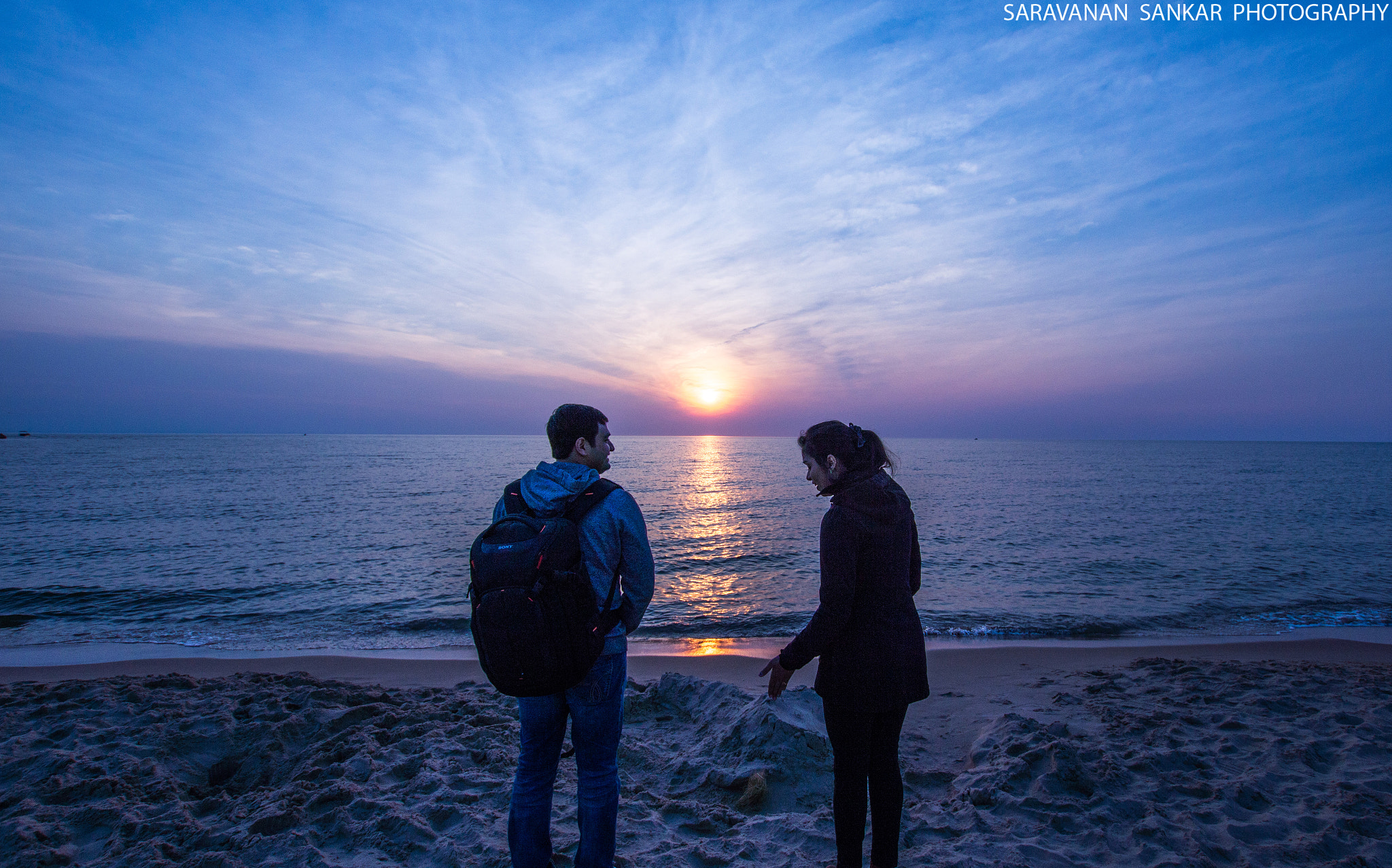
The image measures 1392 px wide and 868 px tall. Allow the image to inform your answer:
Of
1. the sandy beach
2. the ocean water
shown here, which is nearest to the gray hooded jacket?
the sandy beach

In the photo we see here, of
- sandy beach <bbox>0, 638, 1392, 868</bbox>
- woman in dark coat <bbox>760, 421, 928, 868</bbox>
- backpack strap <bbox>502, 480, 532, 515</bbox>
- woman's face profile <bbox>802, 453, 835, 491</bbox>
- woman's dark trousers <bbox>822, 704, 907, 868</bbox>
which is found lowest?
sandy beach <bbox>0, 638, 1392, 868</bbox>

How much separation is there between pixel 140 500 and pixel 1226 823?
125ft

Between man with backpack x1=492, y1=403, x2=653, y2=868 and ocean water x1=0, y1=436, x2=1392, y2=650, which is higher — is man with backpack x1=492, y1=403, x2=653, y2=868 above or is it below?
above

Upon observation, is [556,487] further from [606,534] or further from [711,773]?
[711,773]

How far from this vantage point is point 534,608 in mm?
2338

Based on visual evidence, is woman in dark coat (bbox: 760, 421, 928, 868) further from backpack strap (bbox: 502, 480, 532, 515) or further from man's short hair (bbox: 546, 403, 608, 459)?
backpack strap (bbox: 502, 480, 532, 515)

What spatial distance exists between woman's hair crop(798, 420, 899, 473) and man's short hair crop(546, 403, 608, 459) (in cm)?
102

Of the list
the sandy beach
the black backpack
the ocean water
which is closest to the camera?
the black backpack

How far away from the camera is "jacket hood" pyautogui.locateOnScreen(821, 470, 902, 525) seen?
2.70m

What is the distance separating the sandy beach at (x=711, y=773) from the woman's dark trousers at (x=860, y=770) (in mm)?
754

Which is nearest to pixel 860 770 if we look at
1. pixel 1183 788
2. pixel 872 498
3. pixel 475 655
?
pixel 872 498

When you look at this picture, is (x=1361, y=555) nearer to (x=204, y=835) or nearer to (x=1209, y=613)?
(x=1209, y=613)

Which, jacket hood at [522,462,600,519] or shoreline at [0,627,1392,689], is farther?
shoreline at [0,627,1392,689]

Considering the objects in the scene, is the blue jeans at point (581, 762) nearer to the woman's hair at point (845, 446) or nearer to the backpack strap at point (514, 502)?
the backpack strap at point (514, 502)
